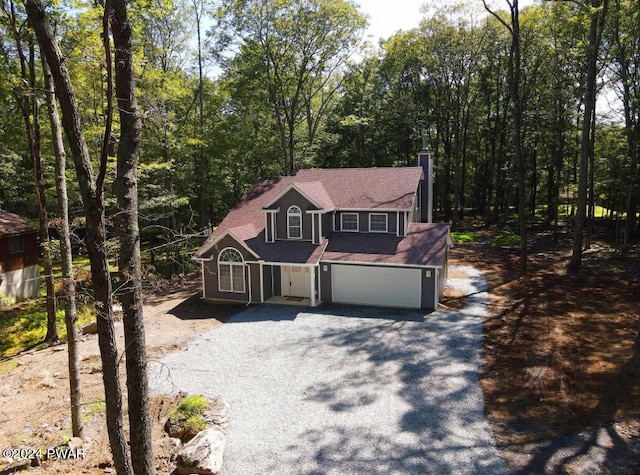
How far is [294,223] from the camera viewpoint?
68.7 ft

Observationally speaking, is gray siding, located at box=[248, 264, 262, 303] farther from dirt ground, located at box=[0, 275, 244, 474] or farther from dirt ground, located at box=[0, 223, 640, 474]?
dirt ground, located at box=[0, 223, 640, 474]

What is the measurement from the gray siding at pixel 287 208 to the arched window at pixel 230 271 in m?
2.36

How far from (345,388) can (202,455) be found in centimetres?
450

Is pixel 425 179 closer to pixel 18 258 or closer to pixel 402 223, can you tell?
pixel 402 223

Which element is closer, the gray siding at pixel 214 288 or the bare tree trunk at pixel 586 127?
the bare tree trunk at pixel 586 127

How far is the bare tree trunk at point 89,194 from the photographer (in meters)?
5.61

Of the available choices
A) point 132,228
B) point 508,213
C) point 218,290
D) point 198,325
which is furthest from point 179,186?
point 508,213

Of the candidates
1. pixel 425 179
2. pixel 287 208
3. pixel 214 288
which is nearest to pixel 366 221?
pixel 287 208

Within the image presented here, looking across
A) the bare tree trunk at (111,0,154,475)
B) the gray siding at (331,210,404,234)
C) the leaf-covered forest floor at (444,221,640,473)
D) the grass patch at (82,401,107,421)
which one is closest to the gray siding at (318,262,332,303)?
the gray siding at (331,210,404,234)

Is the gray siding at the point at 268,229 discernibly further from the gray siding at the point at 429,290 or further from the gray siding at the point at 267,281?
the gray siding at the point at 429,290

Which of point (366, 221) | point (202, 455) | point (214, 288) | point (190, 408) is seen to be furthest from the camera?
point (366, 221)

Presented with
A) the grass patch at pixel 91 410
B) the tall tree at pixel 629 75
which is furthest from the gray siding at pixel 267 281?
the tall tree at pixel 629 75

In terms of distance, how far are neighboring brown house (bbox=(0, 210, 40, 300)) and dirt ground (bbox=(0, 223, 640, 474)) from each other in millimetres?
6791

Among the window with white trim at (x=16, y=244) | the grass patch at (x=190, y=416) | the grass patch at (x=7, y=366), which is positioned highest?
the window with white trim at (x=16, y=244)
